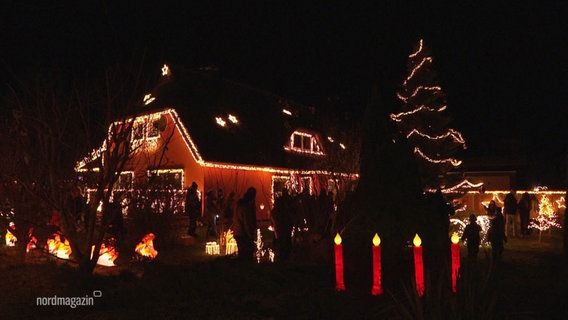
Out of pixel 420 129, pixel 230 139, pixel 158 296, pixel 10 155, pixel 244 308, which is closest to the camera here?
pixel 244 308

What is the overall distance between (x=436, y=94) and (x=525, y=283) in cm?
1791

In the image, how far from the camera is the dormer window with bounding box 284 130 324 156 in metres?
28.0

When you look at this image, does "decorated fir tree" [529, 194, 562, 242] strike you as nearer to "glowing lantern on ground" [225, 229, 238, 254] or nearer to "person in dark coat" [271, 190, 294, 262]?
"person in dark coat" [271, 190, 294, 262]

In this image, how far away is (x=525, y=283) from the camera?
9.52m

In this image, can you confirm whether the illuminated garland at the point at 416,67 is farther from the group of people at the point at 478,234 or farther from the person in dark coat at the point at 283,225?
the person in dark coat at the point at 283,225

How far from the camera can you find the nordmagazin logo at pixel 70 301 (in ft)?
22.5

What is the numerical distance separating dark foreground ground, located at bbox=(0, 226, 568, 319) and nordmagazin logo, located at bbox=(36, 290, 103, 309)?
0.03m

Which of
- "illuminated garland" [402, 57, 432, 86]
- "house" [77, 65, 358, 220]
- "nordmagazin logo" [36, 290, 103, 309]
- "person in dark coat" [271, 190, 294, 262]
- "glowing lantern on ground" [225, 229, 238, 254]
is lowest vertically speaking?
"nordmagazin logo" [36, 290, 103, 309]

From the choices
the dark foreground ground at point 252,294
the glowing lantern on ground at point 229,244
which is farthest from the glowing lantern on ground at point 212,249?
the dark foreground ground at point 252,294

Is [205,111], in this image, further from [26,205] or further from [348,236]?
[348,236]

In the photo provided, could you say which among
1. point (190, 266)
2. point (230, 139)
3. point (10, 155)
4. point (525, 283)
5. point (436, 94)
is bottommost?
point (525, 283)

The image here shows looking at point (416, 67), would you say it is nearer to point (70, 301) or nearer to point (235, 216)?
point (235, 216)

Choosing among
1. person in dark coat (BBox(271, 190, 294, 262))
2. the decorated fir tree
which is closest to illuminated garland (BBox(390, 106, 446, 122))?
the decorated fir tree

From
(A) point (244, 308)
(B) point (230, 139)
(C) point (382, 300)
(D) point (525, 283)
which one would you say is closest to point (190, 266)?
(A) point (244, 308)
